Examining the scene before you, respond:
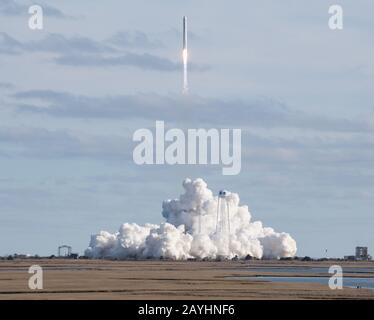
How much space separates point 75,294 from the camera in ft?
463

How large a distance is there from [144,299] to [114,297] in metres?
4.07

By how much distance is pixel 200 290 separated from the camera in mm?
150125
